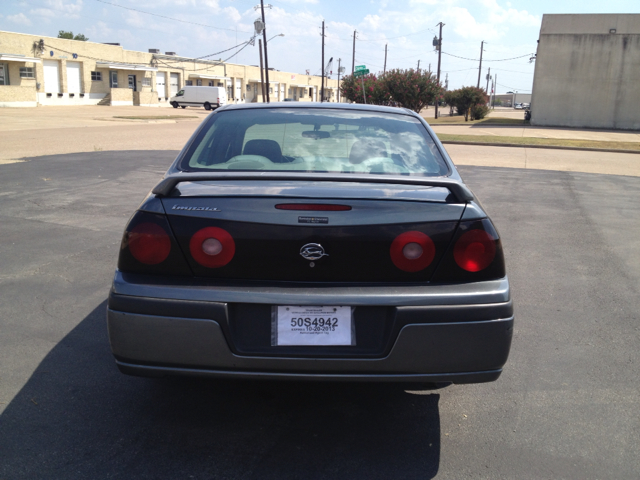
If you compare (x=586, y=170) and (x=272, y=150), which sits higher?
(x=272, y=150)

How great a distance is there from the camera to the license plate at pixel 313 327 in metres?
2.47

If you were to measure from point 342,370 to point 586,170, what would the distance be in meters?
14.3

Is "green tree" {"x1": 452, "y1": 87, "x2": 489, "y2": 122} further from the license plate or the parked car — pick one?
the license plate

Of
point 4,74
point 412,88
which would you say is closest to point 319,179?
point 412,88

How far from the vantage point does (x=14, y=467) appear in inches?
96.9

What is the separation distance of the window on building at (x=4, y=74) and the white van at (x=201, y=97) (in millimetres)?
13882

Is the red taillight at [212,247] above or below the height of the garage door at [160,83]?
below

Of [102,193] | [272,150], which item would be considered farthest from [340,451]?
[102,193]

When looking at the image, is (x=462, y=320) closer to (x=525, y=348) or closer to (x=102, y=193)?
(x=525, y=348)

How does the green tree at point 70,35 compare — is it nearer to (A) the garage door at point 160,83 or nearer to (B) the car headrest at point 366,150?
(A) the garage door at point 160,83

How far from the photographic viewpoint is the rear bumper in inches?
96.5

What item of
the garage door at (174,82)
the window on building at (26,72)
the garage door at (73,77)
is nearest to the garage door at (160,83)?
the garage door at (174,82)

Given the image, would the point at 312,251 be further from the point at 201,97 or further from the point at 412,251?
the point at 201,97

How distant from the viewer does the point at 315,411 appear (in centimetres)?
301
